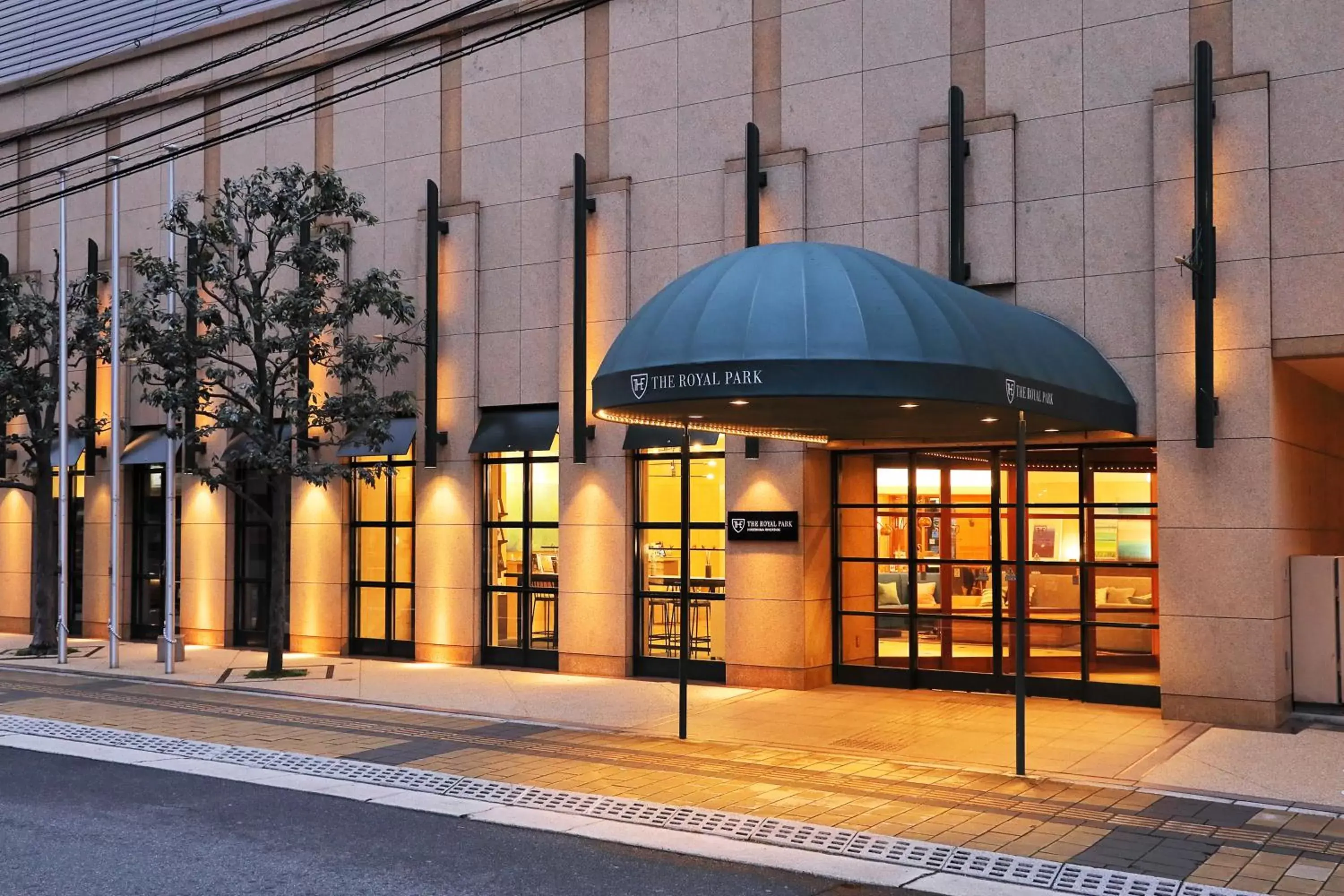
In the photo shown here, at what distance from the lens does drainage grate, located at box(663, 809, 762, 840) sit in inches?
378

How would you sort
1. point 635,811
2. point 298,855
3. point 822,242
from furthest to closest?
point 822,242 → point 635,811 → point 298,855

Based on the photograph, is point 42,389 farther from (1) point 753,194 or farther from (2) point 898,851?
(2) point 898,851

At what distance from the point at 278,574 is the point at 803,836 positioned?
37.9 ft

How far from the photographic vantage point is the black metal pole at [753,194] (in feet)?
56.8

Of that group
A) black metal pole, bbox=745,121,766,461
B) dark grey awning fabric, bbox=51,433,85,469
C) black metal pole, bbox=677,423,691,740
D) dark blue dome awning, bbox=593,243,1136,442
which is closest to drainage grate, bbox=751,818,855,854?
dark blue dome awning, bbox=593,243,1136,442

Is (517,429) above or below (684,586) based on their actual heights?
above

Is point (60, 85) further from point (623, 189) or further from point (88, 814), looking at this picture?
point (88, 814)

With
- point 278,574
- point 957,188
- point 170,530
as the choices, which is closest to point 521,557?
point 278,574

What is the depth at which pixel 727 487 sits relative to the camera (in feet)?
58.5

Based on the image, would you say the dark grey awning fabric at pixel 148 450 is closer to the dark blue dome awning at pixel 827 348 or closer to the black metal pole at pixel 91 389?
the black metal pole at pixel 91 389

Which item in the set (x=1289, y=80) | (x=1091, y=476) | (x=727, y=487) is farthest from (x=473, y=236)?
(x=1289, y=80)

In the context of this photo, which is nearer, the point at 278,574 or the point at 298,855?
the point at 298,855

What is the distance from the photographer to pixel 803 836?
948cm

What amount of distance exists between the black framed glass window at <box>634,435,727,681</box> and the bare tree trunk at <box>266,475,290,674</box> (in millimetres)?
5161
